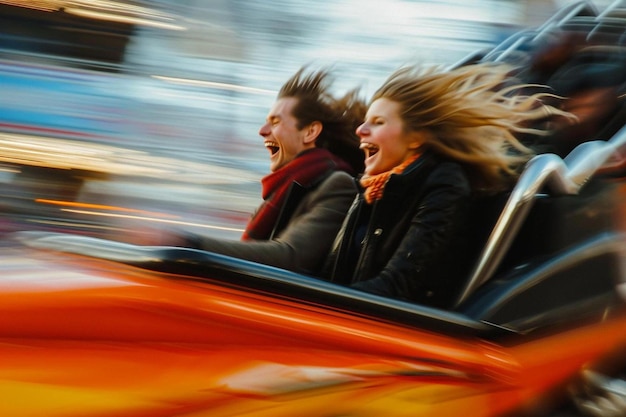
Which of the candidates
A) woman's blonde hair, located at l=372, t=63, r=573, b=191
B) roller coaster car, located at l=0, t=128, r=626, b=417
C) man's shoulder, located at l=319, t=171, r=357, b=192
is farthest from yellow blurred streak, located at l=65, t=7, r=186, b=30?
roller coaster car, located at l=0, t=128, r=626, b=417

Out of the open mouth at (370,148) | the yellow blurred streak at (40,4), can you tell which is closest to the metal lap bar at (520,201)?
the open mouth at (370,148)

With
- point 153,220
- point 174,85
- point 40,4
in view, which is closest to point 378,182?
point 153,220

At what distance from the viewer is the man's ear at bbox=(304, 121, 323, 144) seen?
256 centimetres

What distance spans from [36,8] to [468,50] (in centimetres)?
172

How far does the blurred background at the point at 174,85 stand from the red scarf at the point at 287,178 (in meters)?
0.39

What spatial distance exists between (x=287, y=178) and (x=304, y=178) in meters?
0.05

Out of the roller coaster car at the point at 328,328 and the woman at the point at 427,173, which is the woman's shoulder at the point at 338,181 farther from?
the roller coaster car at the point at 328,328

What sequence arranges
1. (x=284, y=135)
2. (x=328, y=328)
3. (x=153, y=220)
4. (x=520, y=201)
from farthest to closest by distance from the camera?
(x=153, y=220)
(x=284, y=135)
(x=520, y=201)
(x=328, y=328)

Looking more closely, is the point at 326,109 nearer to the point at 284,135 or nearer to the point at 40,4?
the point at 284,135

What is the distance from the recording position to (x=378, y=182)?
221 cm

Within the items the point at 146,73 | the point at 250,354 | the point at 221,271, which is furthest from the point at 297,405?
the point at 146,73

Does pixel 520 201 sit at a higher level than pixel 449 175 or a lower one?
lower

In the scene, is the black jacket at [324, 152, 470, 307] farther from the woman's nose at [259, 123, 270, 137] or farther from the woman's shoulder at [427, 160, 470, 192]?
the woman's nose at [259, 123, 270, 137]

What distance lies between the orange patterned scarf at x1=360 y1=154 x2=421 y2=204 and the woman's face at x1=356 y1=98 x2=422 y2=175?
0.02 metres
